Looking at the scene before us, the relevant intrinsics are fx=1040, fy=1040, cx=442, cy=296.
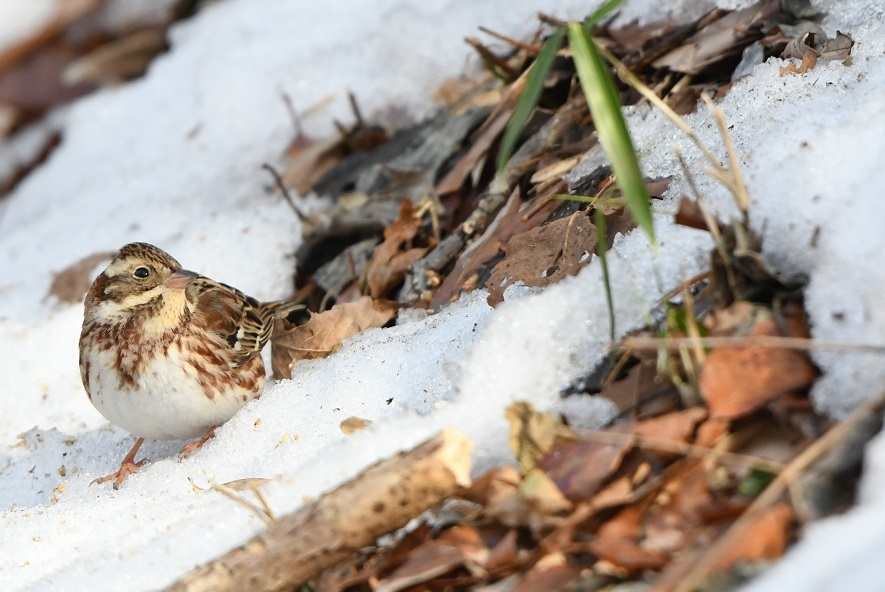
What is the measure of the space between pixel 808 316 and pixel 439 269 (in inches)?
99.8

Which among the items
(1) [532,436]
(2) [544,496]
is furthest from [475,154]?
(2) [544,496]

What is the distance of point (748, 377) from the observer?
2766 mm

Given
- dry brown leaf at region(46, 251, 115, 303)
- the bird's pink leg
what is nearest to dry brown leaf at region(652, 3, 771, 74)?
the bird's pink leg

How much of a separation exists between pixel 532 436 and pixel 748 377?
0.61 meters

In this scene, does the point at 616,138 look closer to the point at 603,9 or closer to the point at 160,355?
the point at 603,9

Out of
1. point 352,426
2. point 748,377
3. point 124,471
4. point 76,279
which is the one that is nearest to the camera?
point 748,377

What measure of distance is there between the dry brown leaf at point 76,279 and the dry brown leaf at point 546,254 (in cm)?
342

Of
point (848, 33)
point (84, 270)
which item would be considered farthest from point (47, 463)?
point (848, 33)

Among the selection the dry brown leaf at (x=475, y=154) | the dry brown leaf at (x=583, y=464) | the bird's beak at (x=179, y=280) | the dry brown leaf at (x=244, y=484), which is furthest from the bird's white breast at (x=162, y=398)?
the dry brown leaf at (x=583, y=464)

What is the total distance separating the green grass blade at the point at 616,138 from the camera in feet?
8.91

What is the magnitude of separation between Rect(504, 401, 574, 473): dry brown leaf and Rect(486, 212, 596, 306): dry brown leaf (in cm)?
109

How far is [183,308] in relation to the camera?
5250 millimetres

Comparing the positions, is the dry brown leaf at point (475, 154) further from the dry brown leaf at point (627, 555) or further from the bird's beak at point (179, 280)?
the dry brown leaf at point (627, 555)

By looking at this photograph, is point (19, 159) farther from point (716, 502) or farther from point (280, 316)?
point (716, 502)
